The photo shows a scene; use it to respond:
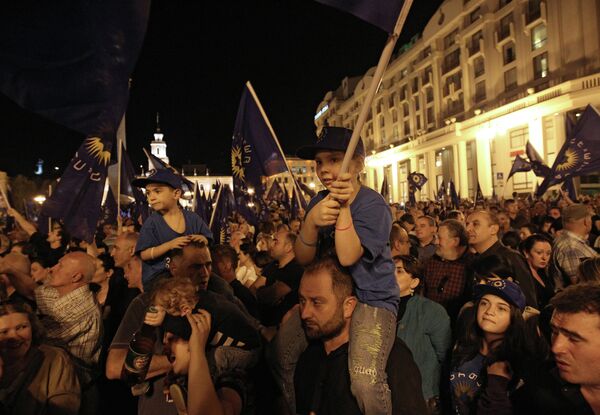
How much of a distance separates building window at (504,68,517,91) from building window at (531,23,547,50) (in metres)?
3.23

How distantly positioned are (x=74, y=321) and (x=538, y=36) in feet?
152

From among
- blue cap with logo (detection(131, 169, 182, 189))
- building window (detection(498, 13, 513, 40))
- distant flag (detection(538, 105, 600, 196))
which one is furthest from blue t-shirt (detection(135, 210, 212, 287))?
building window (detection(498, 13, 513, 40))

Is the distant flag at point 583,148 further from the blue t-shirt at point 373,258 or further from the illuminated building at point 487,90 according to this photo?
the illuminated building at point 487,90

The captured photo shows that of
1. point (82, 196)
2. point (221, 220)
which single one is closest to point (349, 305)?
point (82, 196)

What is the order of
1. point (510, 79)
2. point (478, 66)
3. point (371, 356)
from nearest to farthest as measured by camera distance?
point (371, 356), point (510, 79), point (478, 66)

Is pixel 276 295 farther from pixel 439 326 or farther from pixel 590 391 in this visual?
pixel 590 391

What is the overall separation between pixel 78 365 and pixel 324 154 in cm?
266

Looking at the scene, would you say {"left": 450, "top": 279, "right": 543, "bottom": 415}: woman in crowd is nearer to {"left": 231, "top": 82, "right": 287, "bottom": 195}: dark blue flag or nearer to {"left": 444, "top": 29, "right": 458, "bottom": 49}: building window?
{"left": 231, "top": 82, "right": 287, "bottom": 195}: dark blue flag

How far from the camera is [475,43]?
50.2m

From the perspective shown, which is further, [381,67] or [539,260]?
[539,260]

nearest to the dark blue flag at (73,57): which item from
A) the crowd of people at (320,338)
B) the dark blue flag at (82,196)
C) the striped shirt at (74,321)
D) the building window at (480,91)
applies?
the crowd of people at (320,338)

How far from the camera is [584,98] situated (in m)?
33.1

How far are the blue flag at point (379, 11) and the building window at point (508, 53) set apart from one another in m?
48.6

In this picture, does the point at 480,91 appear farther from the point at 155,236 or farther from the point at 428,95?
the point at 155,236
